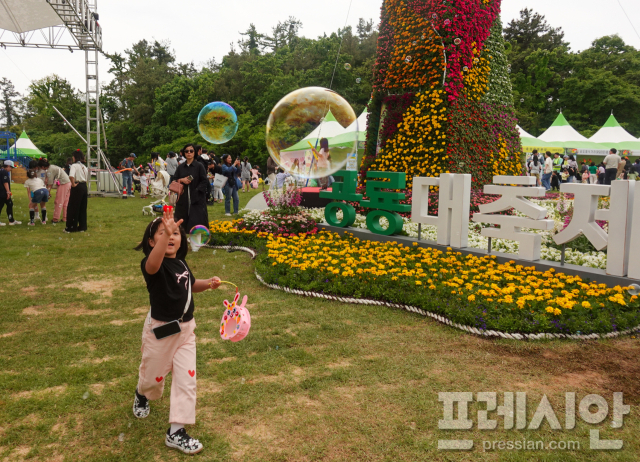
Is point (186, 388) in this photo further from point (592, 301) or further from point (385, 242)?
point (385, 242)

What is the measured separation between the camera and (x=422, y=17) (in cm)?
1209

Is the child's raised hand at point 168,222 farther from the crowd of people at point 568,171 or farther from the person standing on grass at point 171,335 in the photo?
the crowd of people at point 568,171

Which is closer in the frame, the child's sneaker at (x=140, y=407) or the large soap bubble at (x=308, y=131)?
the child's sneaker at (x=140, y=407)

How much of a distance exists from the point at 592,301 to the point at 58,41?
18.8 meters

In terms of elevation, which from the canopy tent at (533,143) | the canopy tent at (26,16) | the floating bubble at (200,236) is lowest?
the floating bubble at (200,236)

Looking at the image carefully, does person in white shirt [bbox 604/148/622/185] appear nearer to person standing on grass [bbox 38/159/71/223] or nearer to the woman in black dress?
the woman in black dress

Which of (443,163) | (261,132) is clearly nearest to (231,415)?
(443,163)

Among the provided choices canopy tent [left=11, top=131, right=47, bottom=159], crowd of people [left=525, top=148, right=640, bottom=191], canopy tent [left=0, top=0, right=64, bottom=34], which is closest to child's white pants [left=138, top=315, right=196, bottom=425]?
canopy tent [left=0, top=0, right=64, bottom=34]

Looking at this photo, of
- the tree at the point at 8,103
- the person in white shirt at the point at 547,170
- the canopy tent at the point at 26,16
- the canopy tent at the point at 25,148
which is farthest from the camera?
the tree at the point at 8,103

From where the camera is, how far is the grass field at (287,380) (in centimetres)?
313

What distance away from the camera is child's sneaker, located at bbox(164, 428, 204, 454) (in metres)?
3.03

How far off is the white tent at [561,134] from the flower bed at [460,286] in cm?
2351

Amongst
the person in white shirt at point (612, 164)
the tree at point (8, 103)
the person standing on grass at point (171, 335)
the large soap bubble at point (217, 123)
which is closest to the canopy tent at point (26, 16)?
the large soap bubble at point (217, 123)

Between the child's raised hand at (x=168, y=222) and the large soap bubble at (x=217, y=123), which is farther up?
the large soap bubble at (x=217, y=123)
